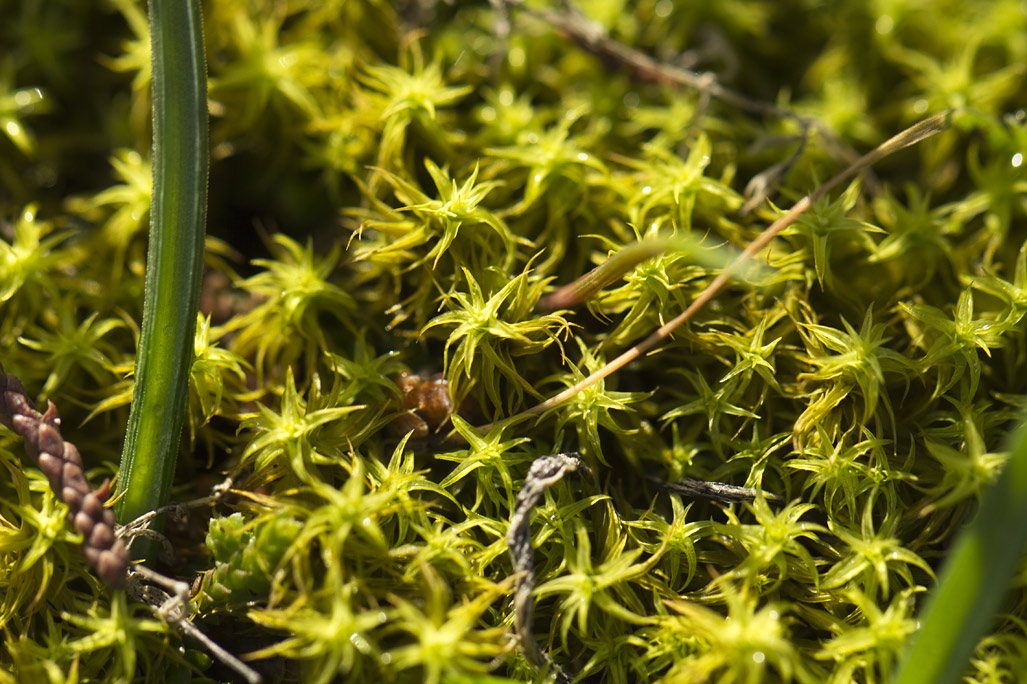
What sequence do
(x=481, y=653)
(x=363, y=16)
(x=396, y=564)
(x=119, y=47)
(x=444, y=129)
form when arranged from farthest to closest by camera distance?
(x=119, y=47) < (x=363, y=16) < (x=444, y=129) < (x=396, y=564) < (x=481, y=653)

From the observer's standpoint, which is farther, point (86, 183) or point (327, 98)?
point (86, 183)

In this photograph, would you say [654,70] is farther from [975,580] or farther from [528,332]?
[975,580]

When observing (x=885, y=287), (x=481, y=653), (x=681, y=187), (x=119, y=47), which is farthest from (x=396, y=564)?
(x=119, y=47)

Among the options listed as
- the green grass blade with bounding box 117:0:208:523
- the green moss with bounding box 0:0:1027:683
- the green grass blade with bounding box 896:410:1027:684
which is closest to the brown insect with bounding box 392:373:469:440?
the green moss with bounding box 0:0:1027:683

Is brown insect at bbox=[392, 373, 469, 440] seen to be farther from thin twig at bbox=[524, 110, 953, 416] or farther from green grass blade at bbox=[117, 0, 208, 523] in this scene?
green grass blade at bbox=[117, 0, 208, 523]

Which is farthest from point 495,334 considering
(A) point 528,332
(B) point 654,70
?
(B) point 654,70

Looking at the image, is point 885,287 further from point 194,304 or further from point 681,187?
point 194,304
